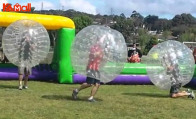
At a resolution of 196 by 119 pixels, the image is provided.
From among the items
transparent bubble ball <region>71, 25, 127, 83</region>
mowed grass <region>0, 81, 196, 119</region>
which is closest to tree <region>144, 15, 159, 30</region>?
mowed grass <region>0, 81, 196, 119</region>

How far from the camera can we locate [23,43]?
8.96 meters

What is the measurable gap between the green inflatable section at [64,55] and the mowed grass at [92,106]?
2345 millimetres

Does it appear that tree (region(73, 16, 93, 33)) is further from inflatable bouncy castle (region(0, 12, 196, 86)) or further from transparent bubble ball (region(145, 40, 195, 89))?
transparent bubble ball (region(145, 40, 195, 89))

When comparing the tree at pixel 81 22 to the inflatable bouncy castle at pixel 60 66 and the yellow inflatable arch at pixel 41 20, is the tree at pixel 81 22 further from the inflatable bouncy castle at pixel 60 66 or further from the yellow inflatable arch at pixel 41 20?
the yellow inflatable arch at pixel 41 20

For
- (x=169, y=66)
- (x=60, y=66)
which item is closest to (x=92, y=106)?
(x=169, y=66)

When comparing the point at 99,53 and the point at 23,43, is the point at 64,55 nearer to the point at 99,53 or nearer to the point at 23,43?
the point at 23,43

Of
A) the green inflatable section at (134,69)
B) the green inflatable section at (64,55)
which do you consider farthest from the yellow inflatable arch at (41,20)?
the green inflatable section at (134,69)

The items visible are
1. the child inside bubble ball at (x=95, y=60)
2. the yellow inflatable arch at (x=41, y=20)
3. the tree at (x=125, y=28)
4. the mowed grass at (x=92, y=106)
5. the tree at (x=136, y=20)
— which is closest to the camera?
the mowed grass at (x=92, y=106)

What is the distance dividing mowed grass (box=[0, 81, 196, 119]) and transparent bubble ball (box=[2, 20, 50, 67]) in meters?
0.78

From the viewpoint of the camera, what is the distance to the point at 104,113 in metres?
6.54

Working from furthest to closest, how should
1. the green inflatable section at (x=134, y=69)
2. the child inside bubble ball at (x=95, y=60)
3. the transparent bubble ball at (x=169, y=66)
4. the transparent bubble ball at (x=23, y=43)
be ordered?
the green inflatable section at (x=134, y=69) → the transparent bubble ball at (x=23, y=43) → the transparent bubble ball at (x=169, y=66) → the child inside bubble ball at (x=95, y=60)

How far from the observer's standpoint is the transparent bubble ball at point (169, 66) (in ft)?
28.6

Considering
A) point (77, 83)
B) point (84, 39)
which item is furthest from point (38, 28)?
point (77, 83)

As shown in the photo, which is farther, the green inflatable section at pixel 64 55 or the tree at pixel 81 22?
the tree at pixel 81 22
